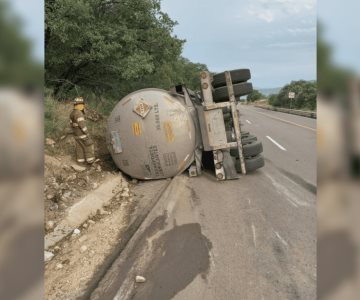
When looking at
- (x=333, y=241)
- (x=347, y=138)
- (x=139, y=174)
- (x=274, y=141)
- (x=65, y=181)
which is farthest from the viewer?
(x=274, y=141)

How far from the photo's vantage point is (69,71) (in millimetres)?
13820

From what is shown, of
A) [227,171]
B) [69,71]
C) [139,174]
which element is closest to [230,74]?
[227,171]

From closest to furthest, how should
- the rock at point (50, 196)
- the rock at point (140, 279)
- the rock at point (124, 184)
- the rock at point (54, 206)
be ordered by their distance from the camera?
the rock at point (140, 279) → the rock at point (54, 206) → the rock at point (50, 196) → the rock at point (124, 184)

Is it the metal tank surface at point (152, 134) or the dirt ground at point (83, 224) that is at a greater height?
the metal tank surface at point (152, 134)

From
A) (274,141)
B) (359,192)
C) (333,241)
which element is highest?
(359,192)

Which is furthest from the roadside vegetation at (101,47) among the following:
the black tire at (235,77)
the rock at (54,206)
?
the rock at (54,206)

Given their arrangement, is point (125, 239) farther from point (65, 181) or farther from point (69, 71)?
point (69, 71)

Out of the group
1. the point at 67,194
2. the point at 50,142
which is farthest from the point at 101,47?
the point at 67,194

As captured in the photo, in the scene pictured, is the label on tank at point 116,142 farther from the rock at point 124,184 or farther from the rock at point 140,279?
the rock at point 140,279

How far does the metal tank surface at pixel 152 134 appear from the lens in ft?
22.5

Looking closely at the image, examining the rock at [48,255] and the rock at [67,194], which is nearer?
the rock at [48,255]

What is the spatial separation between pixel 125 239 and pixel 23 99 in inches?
159

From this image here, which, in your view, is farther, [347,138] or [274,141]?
[274,141]

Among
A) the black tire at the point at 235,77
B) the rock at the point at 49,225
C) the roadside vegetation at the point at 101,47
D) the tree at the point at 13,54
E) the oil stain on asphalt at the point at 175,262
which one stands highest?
the roadside vegetation at the point at 101,47
